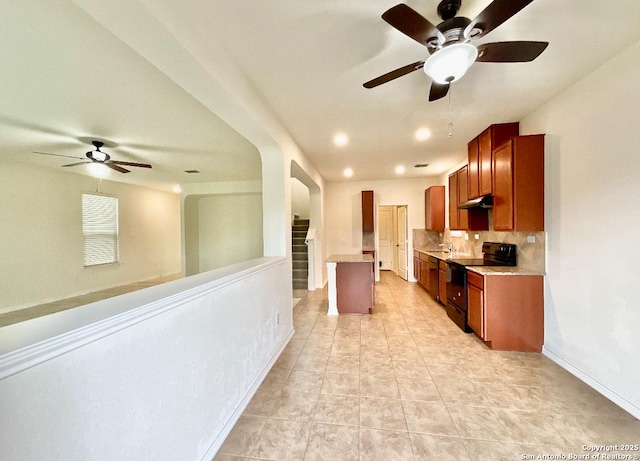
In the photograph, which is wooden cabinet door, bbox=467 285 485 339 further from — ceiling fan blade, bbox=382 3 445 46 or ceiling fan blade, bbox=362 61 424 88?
ceiling fan blade, bbox=382 3 445 46

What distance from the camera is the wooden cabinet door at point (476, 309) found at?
2.88 metres

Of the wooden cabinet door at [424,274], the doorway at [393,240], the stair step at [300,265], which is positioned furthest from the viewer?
the doorway at [393,240]

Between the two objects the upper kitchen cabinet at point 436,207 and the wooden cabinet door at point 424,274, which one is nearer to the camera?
the wooden cabinet door at point 424,274

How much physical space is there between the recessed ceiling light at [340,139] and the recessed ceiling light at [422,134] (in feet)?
3.04

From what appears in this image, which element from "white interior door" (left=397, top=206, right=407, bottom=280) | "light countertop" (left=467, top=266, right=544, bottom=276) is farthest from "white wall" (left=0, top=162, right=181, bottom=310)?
"light countertop" (left=467, top=266, right=544, bottom=276)

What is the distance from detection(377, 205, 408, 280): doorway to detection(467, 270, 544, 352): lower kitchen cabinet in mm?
3703

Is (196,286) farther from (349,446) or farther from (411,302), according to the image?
(411,302)

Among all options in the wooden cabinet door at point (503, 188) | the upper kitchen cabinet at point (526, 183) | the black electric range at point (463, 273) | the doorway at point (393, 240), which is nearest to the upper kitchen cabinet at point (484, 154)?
the wooden cabinet door at point (503, 188)

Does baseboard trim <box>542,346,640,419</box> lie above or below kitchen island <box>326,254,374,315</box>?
below

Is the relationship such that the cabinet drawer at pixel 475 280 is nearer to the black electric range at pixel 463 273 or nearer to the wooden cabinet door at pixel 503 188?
the black electric range at pixel 463 273

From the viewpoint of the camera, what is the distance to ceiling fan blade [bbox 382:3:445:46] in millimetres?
1232

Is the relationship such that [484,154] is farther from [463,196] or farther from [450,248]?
[450,248]

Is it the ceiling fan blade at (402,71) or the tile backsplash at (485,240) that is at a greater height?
the ceiling fan blade at (402,71)

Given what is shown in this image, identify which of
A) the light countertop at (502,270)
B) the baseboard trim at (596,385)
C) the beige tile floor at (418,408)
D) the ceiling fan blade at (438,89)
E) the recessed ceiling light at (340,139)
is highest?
the recessed ceiling light at (340,139)
